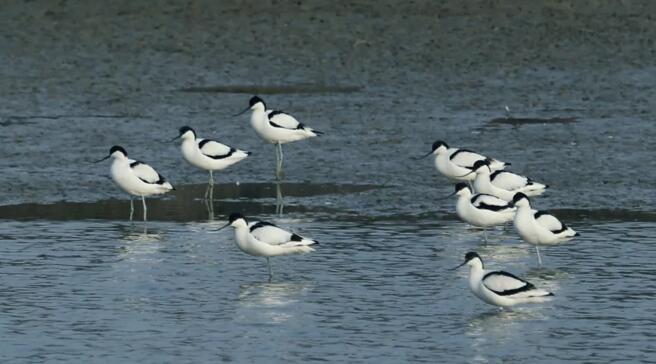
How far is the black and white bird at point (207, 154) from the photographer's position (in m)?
20.9

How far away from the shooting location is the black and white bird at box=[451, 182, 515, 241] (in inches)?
685

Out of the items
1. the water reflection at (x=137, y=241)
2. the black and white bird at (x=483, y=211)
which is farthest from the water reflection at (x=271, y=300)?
the black and white bird at (x=483, y=211)

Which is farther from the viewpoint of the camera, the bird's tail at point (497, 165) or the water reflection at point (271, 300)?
the bird's tail at point (497, 165)

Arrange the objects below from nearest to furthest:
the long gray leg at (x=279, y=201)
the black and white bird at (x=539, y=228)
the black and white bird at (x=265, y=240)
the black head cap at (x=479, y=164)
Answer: the black and white bird at (x=265, y=240) → the black and white bird at (x=539, y=228) → the long gray leg at (x=279, y=201) → the black head cap at (x=479, y=164)

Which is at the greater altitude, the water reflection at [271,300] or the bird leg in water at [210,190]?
the bird leg in water at [210,190]

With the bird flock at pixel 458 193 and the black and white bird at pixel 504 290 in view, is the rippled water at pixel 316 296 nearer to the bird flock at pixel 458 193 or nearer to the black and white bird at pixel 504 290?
the black and white bird at pixel 504 290

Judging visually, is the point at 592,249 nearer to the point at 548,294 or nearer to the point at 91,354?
the point at 548,294

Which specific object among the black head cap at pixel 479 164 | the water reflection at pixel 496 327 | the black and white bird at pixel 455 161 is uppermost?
the black and white bird at pixel 455 161

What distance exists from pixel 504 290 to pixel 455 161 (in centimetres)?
640

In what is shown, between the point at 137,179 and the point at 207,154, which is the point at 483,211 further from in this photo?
the point at 207,154

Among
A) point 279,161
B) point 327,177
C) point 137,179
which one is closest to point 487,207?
point 327,177

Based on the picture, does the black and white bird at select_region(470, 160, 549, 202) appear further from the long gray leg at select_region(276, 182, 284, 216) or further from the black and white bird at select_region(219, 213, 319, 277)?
the black and white bird at select_region(219, 213, 319, 277)

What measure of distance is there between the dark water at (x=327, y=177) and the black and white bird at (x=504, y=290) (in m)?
0.18

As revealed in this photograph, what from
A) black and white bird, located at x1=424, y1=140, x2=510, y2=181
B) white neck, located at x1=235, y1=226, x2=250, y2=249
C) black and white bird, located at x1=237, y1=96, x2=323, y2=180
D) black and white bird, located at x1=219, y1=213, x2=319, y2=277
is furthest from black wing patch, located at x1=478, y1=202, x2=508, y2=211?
black and white bird, located at x1=237, y1=96, x2=323, y2=180
